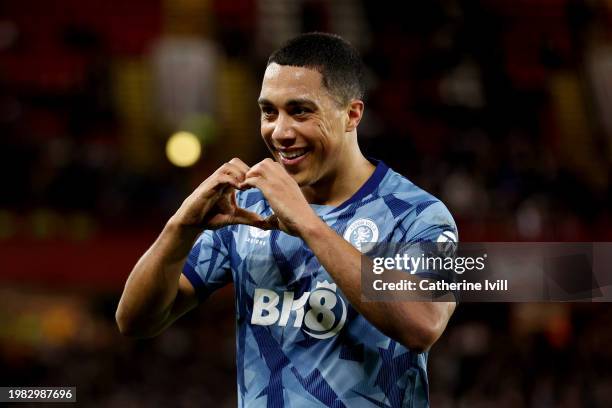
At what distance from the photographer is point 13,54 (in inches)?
574

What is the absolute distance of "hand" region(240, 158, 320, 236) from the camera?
2.92 metres

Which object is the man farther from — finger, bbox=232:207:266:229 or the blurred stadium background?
the blurred stadium background

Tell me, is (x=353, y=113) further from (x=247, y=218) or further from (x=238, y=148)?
(x=238, y=148)

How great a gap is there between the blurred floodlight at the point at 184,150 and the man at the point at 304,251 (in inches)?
342

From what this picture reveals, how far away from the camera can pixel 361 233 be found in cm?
318

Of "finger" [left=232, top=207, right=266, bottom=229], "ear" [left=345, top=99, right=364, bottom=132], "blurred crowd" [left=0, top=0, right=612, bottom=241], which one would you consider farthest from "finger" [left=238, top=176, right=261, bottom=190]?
"blurred crowd" [left=0, top=0, right=612, bottom=241]

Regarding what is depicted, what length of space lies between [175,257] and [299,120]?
0.60 m

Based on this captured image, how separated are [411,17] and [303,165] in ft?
36.2

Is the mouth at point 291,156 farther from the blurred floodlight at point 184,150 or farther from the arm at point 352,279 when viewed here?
the blurred floodlight at point 184,150

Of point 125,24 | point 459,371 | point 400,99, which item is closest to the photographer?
point 459,371

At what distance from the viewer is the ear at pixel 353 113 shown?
3.36 m

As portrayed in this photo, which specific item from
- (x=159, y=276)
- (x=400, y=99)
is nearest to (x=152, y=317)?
(x=159, y=276)

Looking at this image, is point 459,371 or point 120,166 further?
point 120,166

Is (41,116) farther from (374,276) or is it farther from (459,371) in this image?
(374,276)
